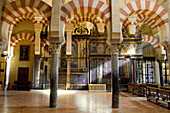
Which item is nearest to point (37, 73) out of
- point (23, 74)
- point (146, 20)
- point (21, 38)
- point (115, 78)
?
point (23, 74)

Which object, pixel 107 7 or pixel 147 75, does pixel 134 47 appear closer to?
pixel 147 75

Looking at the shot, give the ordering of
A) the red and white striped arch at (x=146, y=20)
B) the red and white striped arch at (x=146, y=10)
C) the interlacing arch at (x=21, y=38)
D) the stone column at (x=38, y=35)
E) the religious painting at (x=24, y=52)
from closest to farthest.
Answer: the red and white striped arch at (x=146, y=10) < the red and white striped arch at (x=146, y=20) < the stone column at (x=38, y=35) < the interlacing arch at (x=21, y=38) < the religious painting at (x=24, y=52)

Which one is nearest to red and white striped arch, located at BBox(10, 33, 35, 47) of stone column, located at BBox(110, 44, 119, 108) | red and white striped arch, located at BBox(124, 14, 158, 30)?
red and white striped arch, located at BBox(124, 14, 158, 30)

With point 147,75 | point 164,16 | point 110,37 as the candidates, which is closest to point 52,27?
point 110,37

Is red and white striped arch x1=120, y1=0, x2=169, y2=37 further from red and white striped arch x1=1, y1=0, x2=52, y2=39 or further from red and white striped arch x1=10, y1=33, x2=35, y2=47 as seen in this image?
red and white striped arch x1=10, y1=33, x2=35, y2=47

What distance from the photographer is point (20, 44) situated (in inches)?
554

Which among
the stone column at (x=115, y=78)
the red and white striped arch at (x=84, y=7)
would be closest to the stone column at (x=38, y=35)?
the red and white striped arch at (x=84, y=7)

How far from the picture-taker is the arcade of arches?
636cm

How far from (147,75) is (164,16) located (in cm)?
915

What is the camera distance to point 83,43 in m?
14.9

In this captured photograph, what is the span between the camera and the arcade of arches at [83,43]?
250 inches

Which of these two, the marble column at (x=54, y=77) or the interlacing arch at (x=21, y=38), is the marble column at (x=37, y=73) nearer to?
the interlacing arch at (x=21, y=38)

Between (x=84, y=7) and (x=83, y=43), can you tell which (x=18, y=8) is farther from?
(x=83, y=43)

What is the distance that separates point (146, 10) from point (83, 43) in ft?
27.9
